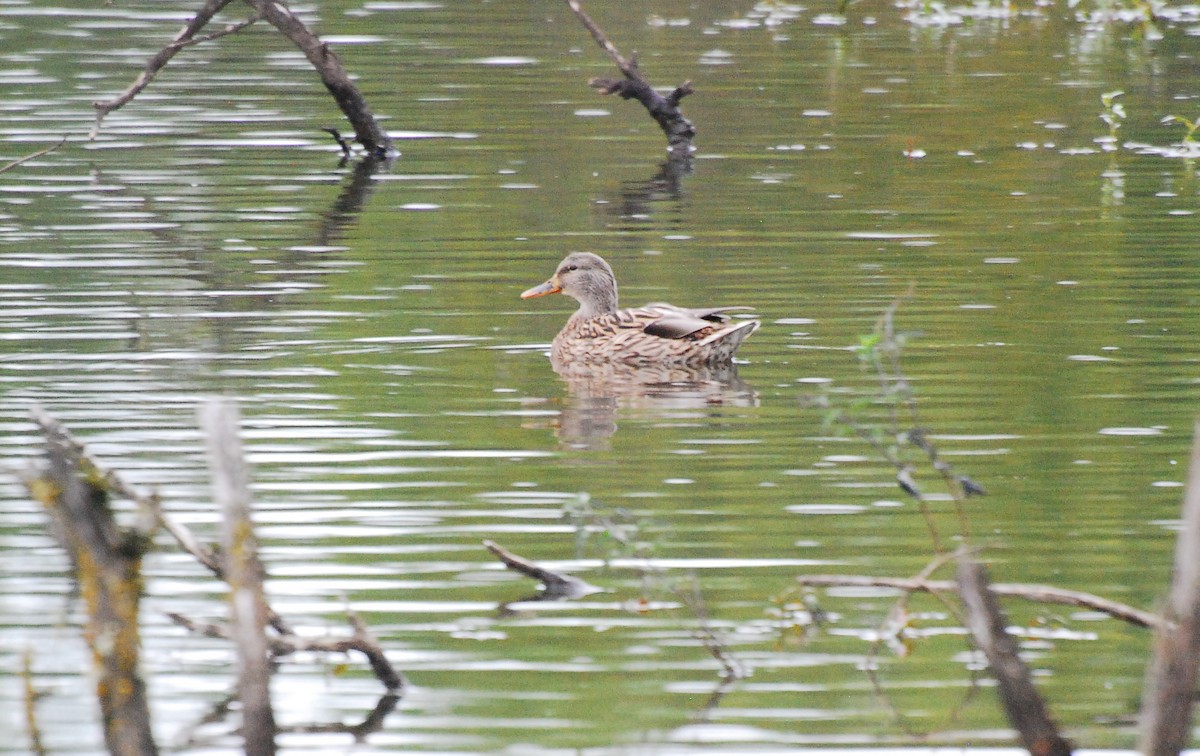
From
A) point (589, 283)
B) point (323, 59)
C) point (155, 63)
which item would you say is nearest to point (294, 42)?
point (323, 59)

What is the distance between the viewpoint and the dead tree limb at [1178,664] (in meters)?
5.61

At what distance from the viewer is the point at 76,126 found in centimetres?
2541

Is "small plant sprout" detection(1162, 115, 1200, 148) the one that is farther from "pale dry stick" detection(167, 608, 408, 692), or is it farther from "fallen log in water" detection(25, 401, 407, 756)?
"fallen log in water" detection(25, 401, 407, 756)

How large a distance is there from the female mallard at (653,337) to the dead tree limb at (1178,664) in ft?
23.8

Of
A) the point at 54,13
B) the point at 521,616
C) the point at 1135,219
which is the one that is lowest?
the point at 54,13

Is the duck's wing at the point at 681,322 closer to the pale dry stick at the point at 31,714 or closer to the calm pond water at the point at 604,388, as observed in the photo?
the calm pond water at the point at 604,388

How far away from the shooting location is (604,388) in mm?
13078

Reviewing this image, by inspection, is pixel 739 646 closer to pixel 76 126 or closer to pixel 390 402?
pixel 390 402

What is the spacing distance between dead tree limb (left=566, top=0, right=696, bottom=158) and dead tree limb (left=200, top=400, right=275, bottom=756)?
48.6 ft

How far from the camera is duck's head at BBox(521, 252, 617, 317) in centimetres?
1480

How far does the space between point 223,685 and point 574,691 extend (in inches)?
46.4

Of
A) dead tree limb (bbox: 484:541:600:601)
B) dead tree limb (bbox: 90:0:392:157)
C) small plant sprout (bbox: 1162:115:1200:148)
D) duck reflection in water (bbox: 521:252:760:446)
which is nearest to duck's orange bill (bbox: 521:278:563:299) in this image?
duck reflection in water (bbox: 521:252:760:446)

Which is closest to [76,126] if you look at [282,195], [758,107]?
[282,195]

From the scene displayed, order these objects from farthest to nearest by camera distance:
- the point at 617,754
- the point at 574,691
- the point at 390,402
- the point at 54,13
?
1. the point at 54,13
2. the point at 390,402
3. the point at 574,691
4. the point at 617,754
